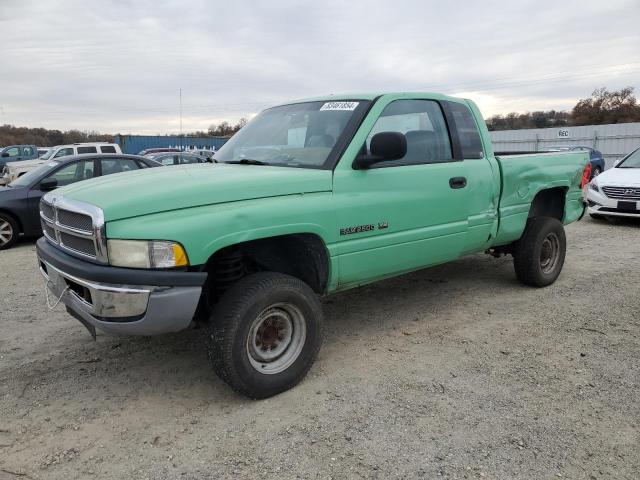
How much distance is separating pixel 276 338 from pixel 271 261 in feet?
1.89

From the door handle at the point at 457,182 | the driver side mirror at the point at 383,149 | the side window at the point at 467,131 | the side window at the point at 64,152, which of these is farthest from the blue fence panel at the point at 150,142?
the driver side mirror at the point at 383,149

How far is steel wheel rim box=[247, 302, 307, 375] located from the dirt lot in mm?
227

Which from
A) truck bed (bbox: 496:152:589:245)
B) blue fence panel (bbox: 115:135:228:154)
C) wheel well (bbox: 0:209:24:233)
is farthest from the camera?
blue fence panel (bbox: 115:135:228:154)

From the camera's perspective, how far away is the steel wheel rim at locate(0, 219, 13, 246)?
831 centimetres

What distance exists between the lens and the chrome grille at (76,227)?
2.73 metres

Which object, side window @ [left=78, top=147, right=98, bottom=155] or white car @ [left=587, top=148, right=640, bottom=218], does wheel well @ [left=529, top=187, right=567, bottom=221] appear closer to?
white car @ [left=587, top=148, right=640, bottom=218]

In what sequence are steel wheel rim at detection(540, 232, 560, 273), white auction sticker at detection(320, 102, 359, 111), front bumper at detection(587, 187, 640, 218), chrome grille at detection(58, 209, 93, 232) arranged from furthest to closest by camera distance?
front bumper at detection(587, 187, 640, 218) → steel wheel rim at detection(540, 232, 560, 273) → white auction sticker at detection(320, 102, 359, 111) → chrome grille at detection(58, 209, 93, 232)

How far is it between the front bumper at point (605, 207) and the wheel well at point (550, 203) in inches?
187

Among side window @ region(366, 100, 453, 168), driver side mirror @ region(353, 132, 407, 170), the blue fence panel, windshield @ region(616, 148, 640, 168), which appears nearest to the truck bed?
side window @ region(366, 100, 453, 168)

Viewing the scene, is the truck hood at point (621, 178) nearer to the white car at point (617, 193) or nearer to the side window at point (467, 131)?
the white car at point (617, 193)

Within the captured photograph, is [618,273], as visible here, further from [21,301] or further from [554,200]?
[21,301]

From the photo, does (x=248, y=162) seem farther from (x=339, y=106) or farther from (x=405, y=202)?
(x=405, y=202)

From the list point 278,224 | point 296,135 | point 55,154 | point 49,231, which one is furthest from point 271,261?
point 55,154

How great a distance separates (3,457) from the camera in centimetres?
262
